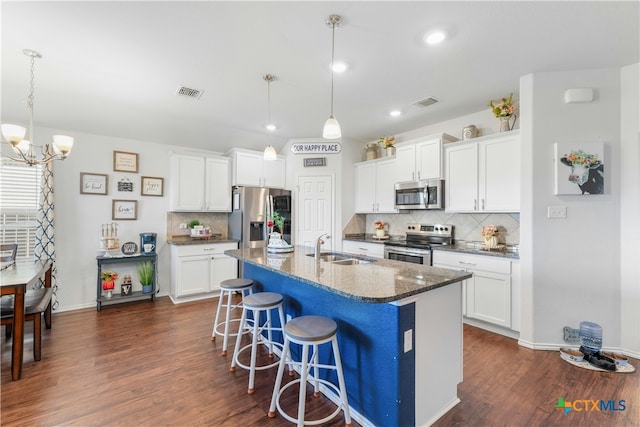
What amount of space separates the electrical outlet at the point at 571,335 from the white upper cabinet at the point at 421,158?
2053 mm

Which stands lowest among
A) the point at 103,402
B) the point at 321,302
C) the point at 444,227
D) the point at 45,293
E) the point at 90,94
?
the point at 103,402

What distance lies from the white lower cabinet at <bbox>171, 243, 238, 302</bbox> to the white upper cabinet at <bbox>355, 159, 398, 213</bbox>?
7.44 feet

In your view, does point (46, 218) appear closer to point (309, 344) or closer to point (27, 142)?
point (27, 142)

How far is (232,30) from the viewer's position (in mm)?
2113

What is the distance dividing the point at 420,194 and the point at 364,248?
3.89 feet

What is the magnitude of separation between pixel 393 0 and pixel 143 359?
136 inches

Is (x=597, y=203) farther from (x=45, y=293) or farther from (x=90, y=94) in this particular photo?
(x=45, y=293)

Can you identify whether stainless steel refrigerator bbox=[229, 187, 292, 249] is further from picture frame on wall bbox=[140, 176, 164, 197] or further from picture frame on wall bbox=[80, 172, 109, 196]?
picture frame on wall bbox=[80, 172, 109, 196]

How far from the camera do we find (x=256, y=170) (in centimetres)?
488

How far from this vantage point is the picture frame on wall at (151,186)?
4348 mm

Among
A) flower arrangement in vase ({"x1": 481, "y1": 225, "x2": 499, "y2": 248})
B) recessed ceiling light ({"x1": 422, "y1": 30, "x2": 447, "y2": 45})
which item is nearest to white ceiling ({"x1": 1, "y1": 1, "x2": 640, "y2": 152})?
recessed ceiling light ({"x1": 422, "y1": 30, "x2": 447, "y2": 45})

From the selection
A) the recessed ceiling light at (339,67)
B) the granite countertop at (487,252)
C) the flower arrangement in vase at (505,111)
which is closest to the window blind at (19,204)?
the recessed ceiling light at (339,67)

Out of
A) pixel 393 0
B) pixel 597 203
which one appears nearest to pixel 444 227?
pixel 597 203

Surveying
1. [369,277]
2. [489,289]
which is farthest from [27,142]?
[489,289]
